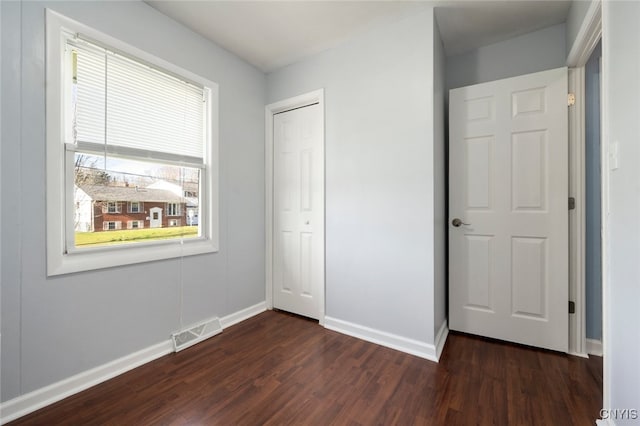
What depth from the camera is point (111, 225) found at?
6.13ft

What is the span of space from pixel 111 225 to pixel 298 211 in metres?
1.56

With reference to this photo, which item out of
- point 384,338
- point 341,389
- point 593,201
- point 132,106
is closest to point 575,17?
point 593,201

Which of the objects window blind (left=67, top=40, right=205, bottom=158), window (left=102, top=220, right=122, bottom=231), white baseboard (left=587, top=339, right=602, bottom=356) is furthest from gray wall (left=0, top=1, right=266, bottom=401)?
white baseboard (left=587, top=339, right=602, bottom=356)

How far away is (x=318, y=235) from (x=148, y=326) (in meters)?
1.56

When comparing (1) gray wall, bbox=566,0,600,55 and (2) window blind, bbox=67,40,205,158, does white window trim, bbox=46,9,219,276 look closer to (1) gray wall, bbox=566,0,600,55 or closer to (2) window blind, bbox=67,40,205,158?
(2) window blind, bbox=67,40,205,158

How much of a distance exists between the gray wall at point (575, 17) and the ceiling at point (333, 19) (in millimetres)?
79

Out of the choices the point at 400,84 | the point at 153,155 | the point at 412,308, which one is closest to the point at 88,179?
the point at 153,155

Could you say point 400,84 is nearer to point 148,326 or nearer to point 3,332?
point 148,326

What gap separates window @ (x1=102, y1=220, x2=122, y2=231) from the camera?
1836mm

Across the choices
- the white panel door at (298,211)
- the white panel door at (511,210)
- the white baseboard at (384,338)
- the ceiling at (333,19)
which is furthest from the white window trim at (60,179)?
the white panel door at (511,210)

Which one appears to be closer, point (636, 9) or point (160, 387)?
point (636, 9)

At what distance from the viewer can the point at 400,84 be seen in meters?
2.11

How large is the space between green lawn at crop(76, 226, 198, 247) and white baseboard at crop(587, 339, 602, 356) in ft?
10.7

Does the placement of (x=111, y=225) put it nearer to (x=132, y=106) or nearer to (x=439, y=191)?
(x=132, y=106)
